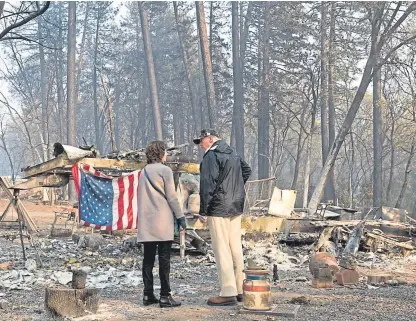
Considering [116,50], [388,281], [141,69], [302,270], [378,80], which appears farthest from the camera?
[116,50]

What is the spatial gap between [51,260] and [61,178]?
1811 millimetres

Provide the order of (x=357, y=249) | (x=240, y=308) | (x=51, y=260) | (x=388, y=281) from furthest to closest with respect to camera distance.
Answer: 1. (x=357, y=249)
2. (x=51, y=260)
3. (x=388, y=281)
4. (x=240, y=308)

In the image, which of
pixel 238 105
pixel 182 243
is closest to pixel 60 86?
pixel 238 105

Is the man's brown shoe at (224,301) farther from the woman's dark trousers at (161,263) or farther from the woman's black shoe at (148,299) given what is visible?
the woman's black shoe at (148,299)

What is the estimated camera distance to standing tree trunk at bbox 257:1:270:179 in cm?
3591

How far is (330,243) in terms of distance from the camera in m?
13.8

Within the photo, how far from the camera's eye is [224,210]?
6809mm

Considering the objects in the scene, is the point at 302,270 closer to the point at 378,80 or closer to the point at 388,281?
the point at 388,281

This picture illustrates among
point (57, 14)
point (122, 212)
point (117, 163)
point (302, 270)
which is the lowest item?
point (302, 270)

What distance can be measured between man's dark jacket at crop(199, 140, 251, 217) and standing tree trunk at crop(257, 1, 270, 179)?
95.2 feet

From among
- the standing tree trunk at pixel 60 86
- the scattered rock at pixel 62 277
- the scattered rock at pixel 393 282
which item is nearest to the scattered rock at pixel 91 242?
the scattered rock at pixel 62 277

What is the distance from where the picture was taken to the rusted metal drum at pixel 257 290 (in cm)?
638

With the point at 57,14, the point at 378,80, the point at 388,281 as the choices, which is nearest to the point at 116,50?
the point at 57,14

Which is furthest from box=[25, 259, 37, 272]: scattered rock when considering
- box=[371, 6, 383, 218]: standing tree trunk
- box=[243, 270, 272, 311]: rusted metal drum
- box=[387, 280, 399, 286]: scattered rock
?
box=[371, 6, 383, 218]: standing tree trunk
